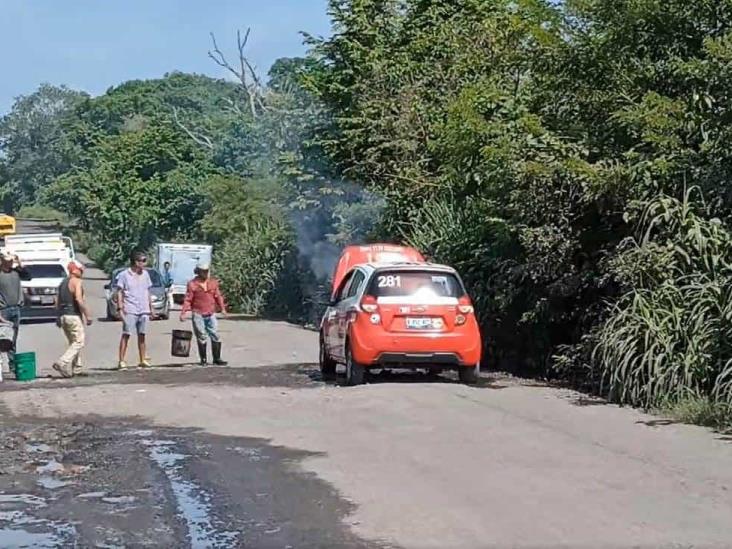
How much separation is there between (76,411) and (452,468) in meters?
6.10

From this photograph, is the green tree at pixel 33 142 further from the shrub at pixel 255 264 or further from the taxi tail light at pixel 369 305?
the taxi tail light at pixel 369 305

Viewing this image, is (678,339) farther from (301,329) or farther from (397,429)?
(301,329)

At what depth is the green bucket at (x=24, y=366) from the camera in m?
19.4

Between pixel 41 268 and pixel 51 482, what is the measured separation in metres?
31.8

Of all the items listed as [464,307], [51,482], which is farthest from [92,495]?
[464,307]

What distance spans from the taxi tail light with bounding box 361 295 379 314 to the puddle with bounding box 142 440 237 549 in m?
5.36

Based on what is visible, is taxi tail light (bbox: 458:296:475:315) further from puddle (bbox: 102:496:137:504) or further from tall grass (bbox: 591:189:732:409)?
puddle (bbox: 102:496:137:504)

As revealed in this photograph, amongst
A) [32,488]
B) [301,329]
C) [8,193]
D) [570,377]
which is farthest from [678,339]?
[8,193]

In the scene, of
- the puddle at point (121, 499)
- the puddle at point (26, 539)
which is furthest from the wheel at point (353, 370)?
the puddle at point (26, 539)

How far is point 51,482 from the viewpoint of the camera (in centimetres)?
1037

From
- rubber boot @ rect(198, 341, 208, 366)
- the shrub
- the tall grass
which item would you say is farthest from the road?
the shrub

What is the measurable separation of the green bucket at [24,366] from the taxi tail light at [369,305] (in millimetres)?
5414

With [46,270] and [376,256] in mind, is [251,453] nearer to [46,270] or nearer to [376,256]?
[376,256]

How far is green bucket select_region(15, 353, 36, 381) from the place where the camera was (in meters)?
19.4
